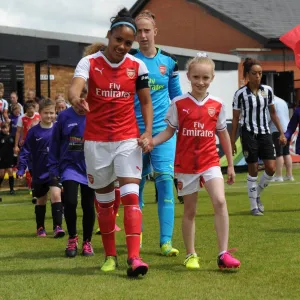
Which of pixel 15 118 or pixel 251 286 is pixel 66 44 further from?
pixel 251 286

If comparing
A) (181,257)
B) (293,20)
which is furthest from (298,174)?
(293,20)

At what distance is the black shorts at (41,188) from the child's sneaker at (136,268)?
13.3 feet

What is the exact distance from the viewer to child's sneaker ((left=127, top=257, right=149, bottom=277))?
6684 millimetres

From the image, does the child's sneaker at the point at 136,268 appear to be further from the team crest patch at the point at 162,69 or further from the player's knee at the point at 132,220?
the team crest patch at the point at 162,69

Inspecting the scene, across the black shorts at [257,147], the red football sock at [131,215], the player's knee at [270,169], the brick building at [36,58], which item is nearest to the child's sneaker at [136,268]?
the red football sock at [131,215]

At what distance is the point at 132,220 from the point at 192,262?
73 cm

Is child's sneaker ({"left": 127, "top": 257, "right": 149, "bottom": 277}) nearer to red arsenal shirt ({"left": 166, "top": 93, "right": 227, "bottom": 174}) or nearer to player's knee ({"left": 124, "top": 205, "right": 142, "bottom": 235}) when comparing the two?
player's knee ({"left": 124, "top": 205, "right": 142, "bottom": 235})

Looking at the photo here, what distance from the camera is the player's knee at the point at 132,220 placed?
6930 millimetres

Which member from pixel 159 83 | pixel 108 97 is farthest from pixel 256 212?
pixel 108 97

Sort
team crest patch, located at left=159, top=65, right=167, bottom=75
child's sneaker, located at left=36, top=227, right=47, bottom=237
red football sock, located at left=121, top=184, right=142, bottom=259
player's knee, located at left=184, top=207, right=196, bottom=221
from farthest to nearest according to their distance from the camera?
child's sneaker, located at left=36, top=227, right=47, bottom=237
team crest patch, located at left=159, top=65, right=167, bottom=75
player's knee, located at left=184, top=207, right=196, bottom=221
red football sock, located at left=121, top=184, right=142, bottom=259

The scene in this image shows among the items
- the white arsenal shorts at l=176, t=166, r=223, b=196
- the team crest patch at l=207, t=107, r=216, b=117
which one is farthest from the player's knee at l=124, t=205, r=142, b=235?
the team crest patch at l=207, t=107, r=216, b=117

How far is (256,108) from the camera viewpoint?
1212 centimetres

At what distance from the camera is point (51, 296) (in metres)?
6.18

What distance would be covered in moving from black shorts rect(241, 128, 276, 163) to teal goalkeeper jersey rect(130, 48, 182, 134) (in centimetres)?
372
